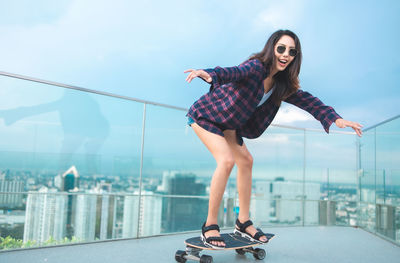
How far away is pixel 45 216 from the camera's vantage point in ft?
8.68

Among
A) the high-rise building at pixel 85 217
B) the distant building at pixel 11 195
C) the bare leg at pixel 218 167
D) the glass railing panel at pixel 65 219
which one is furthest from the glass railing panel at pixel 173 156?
the bare leg at pixel 218 167

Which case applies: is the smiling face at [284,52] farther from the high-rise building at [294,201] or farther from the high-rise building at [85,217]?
the high-rise building at [294,201]

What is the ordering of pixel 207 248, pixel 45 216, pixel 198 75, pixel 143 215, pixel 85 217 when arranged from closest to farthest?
pixel 198 75 < pixel 207 248 < pixel 45 216 < pixel 85 217 < pixel 143 215

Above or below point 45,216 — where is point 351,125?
above

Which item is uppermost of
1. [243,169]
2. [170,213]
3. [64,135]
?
[64,135]

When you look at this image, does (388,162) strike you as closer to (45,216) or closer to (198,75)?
(198,75)

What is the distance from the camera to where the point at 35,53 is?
35.0 metres

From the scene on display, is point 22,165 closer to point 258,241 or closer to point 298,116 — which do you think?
point 258,241

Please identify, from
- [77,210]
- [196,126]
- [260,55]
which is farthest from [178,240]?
[260,55]

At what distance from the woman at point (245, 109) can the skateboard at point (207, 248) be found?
0.17 ft

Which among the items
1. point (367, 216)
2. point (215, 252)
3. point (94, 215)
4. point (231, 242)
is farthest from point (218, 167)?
point (367, 216)

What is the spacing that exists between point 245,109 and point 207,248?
826 millimetres

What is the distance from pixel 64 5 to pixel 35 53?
9.68m

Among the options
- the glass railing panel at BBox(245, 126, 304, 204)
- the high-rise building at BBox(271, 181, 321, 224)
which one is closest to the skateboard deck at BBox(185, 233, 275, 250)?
the glass railing panel at BBox(245, 126, 304, 204)
